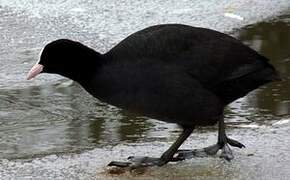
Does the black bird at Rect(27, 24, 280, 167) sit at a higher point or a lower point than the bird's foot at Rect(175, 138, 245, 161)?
higher

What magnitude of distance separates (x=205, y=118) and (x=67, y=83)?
93.0 inches

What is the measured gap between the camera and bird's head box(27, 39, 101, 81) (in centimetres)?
452

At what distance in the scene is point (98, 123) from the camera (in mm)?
5754

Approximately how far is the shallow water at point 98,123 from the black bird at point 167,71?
1.13 feet

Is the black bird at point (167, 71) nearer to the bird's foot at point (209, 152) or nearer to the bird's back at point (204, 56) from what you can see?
the bird's back at point (204, 56)

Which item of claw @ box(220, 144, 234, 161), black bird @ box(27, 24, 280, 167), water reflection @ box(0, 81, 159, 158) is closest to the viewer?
black bird @ box(27, 24, 280, 167)

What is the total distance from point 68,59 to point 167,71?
0.58 m

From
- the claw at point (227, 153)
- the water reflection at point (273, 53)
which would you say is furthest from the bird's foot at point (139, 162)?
the water reflection at point (273, 53)

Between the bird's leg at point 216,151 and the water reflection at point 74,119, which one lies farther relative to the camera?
the water reflection at point 74,119

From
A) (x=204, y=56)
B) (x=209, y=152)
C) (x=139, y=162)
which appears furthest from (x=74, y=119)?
(x=204, y=56)

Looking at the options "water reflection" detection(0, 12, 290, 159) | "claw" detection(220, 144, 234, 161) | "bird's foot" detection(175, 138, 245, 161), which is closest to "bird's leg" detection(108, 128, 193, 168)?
"bird's foot" detection(175, 138, 245, 161)

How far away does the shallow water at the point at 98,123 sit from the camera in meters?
4.76

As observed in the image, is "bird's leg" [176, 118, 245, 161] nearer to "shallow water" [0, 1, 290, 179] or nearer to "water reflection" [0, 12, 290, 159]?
"shallow water" [0, 1, 290, 179]

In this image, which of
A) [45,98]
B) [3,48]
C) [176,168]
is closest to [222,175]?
[176,168]
